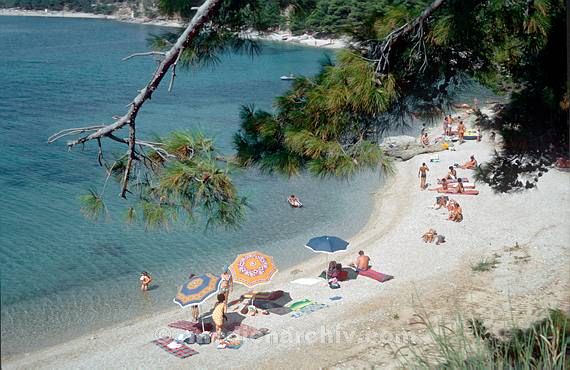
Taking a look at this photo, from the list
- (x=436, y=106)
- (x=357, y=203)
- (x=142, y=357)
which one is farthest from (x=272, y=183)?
(x=436, y=106)

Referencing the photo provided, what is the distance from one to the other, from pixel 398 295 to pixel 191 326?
111 inches

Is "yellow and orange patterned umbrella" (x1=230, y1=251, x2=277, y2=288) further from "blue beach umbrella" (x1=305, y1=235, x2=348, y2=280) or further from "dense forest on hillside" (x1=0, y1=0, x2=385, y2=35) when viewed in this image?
"dense forest on hillside" (x1=0, y1=0, x2=385, y2=35)

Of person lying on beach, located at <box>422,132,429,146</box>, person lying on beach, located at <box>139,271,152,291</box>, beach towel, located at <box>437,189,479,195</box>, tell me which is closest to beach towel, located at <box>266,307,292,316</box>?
person lying on beach, located at <box>139,271,152,291</box>

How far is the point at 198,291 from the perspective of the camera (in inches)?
381

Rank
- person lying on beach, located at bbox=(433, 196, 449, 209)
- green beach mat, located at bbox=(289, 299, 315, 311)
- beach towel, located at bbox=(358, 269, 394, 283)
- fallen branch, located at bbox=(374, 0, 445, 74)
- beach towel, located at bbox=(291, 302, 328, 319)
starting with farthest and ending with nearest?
person lying on beach, located at bbox=(433, 196, 449, 209) → beach towel, located at bbox=(358, 269, 394, 283) → green beach mat, located at bbox=(289, 299, 315, 311) → beach towel, located at bbox=(291, 302, 328, 319) → fallen branch, located at bbox=(374, 0, 445, 74)

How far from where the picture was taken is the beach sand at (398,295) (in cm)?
852

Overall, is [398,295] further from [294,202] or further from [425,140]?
[425,140]

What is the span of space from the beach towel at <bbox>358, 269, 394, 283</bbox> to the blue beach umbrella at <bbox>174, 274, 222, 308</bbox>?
236cm

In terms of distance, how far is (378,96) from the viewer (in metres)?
4.36

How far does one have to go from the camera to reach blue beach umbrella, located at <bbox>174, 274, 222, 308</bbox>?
955cm

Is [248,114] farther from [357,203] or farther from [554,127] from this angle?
[357,203]

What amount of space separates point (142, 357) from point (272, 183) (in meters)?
9.03

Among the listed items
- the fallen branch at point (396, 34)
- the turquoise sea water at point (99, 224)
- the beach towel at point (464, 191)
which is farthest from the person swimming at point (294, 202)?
the fallen branch at point (396, 34)

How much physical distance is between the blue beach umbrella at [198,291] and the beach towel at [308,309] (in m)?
1.05
